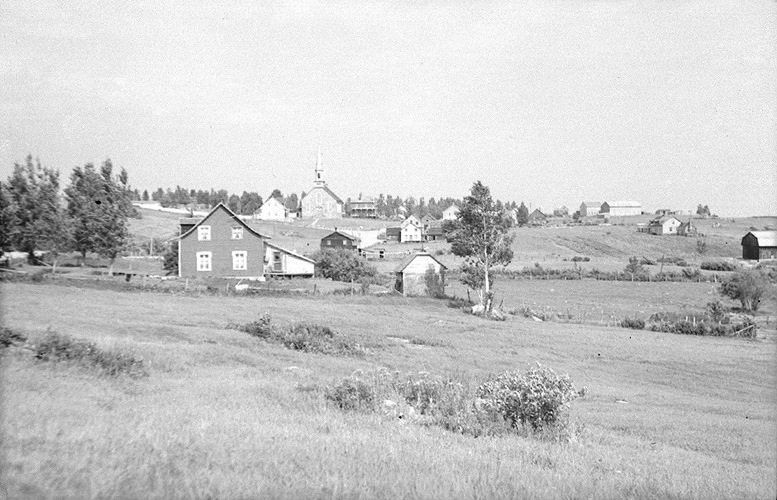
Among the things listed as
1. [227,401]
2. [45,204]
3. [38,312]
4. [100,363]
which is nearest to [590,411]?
[227,401]

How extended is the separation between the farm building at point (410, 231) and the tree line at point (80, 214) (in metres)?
80.3

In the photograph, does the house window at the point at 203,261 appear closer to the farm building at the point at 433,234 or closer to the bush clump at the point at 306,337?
the bush clump at the point at 306,337

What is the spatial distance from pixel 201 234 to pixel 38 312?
1241 inches

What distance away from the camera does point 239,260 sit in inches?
2253

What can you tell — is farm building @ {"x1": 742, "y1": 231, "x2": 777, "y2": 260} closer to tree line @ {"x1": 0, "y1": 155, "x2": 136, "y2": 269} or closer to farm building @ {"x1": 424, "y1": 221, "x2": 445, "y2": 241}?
farm building @ {"x1": 424, "y1": 221, "x2": 445, "y2": 241}

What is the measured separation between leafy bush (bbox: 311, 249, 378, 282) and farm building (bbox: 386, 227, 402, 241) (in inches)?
2544

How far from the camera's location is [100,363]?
14547mm

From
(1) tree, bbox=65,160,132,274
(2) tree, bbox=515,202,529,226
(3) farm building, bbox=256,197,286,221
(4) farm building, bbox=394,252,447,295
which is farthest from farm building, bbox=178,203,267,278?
(2) tree, bbox=515,202,529,226

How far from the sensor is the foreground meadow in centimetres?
661

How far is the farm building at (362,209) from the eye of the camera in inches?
7702

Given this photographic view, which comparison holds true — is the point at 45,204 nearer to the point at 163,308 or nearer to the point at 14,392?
the point at 163,308

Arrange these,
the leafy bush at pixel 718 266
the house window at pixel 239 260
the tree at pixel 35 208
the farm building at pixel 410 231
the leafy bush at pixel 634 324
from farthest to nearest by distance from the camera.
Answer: the farm building at pixel 410 231 → the leafy bush at pixel 718 266 → the house window at pixel 239 260 → the leafy bush at pixel 634 324 → the tree at pixel 35 208

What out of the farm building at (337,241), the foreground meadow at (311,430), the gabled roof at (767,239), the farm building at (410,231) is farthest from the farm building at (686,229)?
the foreground meadow at (311,430)

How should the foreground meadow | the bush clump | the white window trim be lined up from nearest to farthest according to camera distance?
the foreground meadow → the bush clump → the white window trim
